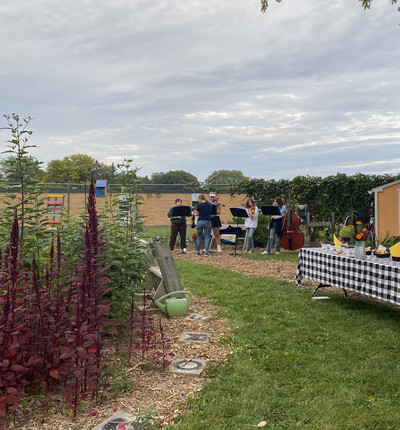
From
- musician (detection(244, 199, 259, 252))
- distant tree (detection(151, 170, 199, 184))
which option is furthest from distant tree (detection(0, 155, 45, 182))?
distant tree (detection(151, 170, 199, 184))

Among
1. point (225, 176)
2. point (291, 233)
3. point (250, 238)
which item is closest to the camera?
point (291, 233)

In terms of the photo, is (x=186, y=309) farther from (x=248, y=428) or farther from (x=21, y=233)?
(x=248, y=428)

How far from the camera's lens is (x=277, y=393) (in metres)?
3.39

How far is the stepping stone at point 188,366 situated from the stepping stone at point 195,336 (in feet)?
1.97

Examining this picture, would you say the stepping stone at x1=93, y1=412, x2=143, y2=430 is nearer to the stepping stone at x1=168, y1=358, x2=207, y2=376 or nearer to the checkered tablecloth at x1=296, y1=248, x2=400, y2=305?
the stepping stone at x1=168, y1=358, x2=207, y2=376

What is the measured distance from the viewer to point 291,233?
1123cm

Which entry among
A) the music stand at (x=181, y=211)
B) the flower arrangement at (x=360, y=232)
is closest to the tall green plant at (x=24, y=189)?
the flower arrangement at (x=360, y=232)

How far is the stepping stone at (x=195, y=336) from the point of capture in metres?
4.67

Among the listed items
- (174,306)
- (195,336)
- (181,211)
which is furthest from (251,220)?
(195,336)

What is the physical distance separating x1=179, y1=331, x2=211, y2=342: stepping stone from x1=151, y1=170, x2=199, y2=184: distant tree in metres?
65.2

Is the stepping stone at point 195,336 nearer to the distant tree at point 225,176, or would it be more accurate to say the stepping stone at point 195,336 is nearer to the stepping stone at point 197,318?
the stepping stone at point 197,318

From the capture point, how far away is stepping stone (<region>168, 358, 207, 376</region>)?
3736 mm

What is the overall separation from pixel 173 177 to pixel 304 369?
2774 inches

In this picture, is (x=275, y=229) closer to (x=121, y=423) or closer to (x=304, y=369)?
(x=304, y=369)
